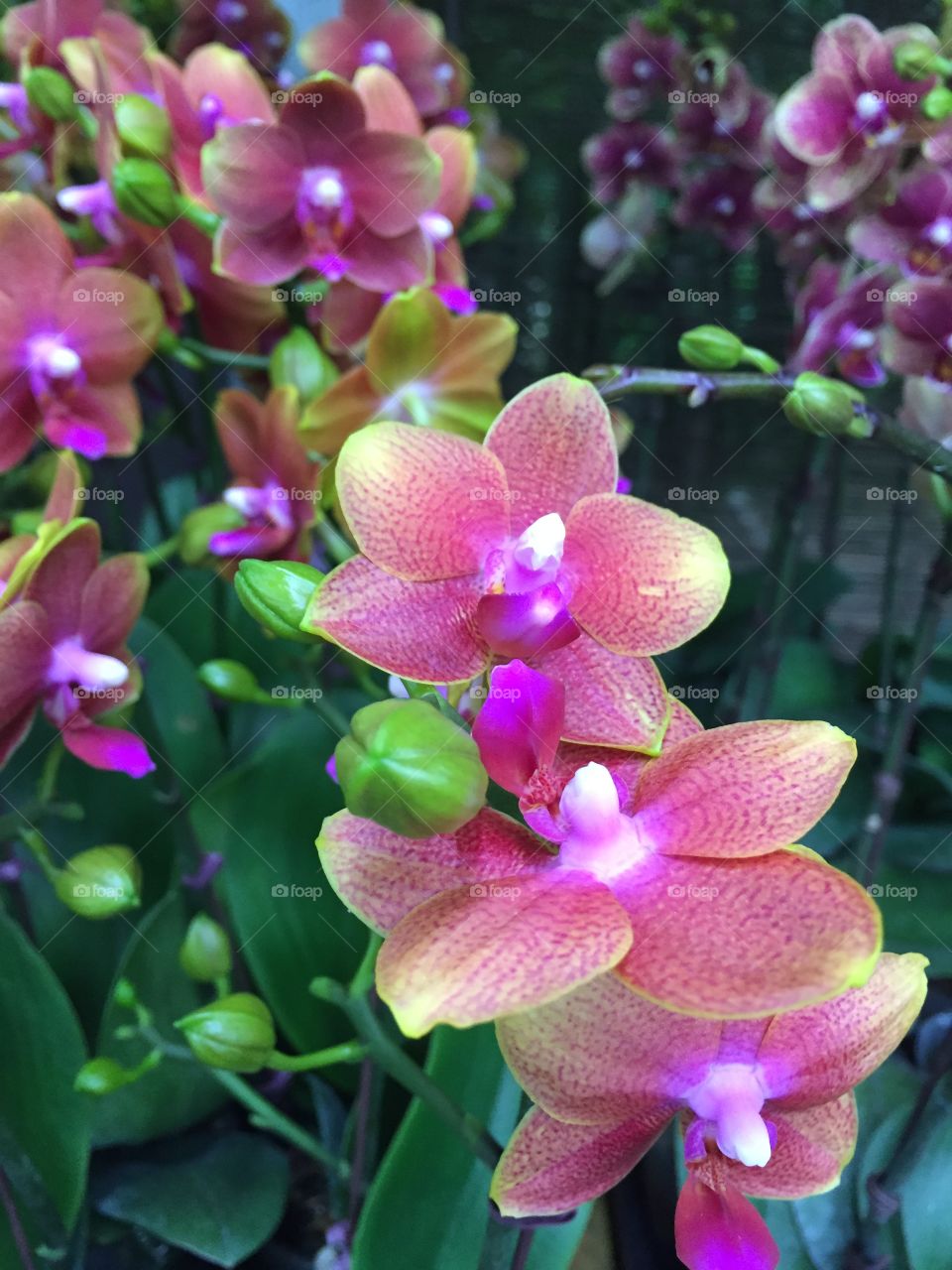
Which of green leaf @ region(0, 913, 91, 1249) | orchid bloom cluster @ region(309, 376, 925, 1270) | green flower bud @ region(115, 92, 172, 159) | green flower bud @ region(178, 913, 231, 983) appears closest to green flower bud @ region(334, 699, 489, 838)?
orchid bloom cluster @ region(309, 376, 925, 1270)

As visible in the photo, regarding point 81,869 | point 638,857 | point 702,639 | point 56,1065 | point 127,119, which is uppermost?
point 127,119

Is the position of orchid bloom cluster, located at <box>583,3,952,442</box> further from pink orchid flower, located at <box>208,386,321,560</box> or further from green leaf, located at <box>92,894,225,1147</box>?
green leaf, located at <box>92,894,225,1147</box>

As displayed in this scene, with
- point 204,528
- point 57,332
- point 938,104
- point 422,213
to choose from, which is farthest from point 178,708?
point 938,104

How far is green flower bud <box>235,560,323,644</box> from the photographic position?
26 centimetres

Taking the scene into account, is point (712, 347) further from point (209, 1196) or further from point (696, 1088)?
point (209, 1196)

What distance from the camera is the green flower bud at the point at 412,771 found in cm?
20

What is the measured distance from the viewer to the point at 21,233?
479 millimetres

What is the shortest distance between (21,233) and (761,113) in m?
0.55

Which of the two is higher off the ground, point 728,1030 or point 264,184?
point 264,184

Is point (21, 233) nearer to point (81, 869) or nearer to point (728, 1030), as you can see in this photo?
point (81, 869)

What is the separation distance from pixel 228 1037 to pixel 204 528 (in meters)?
0.31

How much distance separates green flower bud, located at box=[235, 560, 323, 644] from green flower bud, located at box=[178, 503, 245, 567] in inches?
11.8

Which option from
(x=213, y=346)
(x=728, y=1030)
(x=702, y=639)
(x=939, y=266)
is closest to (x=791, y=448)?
(x=702, y=639)

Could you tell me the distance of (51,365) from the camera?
0.50m
